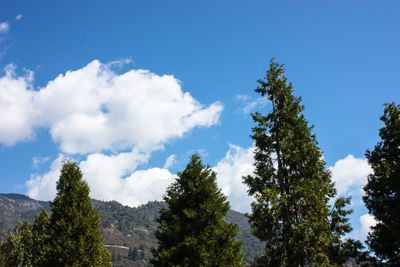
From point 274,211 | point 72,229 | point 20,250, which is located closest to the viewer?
point 274,211

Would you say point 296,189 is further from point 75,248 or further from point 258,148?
point 75,248

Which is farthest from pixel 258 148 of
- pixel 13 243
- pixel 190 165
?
pixel 13 243

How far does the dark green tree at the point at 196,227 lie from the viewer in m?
20.5

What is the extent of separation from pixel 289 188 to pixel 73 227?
15923 millimetres

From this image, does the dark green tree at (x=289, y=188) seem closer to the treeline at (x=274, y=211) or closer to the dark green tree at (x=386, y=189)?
the treeline at (x=274, y=211)

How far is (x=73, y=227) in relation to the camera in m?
22.0

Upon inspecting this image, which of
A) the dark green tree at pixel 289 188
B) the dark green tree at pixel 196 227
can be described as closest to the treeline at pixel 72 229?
the dark green tree at pixel 196 227

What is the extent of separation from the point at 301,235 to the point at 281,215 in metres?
1.50

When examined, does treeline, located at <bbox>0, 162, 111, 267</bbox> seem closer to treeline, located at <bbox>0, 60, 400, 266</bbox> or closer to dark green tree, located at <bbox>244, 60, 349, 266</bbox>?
treeline, located at <bbox>0, 60, 400, 266</bbox>

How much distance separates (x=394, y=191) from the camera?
2047 cm

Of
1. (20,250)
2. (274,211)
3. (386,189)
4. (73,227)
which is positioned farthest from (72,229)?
(20,250)

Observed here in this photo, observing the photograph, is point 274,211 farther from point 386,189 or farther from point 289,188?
point 386,189

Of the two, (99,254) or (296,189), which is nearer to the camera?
(296,189)

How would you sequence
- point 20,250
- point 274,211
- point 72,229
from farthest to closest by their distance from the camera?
point 20,250 → point 72,229 → point 274,211
